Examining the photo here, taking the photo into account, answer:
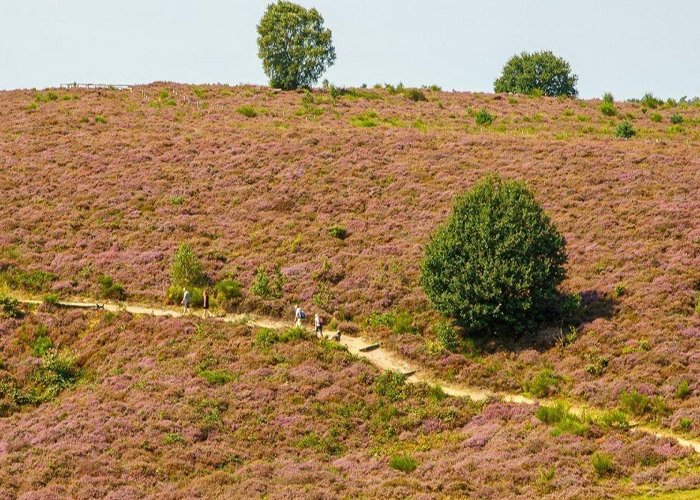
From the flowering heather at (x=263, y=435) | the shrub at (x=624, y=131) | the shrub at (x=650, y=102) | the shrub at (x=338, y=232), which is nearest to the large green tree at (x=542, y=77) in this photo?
the shrub at (x=650, y=102)

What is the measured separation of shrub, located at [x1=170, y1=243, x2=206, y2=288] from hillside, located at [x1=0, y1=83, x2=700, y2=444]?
4.44 feet

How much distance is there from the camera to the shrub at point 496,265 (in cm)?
4578

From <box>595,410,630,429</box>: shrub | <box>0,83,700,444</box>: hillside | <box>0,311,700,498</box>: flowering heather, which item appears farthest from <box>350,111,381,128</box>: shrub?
<box>595,410,630,429</box>: shrub

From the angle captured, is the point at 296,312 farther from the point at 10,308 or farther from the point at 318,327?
the point at 10,308

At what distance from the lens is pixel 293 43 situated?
343ft

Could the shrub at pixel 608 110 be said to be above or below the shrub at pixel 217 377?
above

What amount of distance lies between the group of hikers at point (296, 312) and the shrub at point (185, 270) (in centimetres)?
95

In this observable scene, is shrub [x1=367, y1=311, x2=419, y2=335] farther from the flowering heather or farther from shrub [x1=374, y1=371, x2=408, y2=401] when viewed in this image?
shrub [x1=374, y1=371, x2=408, y2=401]

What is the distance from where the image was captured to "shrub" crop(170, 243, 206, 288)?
2194 inches

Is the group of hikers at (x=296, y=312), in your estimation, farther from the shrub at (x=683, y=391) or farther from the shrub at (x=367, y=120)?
the shrub at (x=367, y=120)

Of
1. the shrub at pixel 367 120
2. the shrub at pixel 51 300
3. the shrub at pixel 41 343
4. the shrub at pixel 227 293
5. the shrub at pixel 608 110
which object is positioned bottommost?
the shrub at pixel 41 343

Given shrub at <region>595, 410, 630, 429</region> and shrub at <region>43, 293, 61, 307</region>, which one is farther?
shrub at <region>43, 293, 61, 307</region>

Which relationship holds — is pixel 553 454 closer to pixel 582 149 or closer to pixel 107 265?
pixel 107 265

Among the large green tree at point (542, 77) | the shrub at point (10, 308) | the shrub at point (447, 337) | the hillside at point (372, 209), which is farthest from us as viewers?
the large green tree at point (542, 77)
